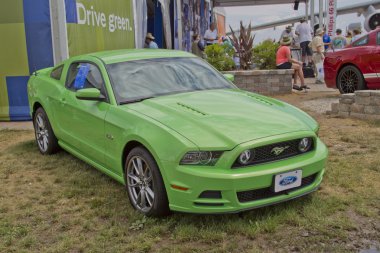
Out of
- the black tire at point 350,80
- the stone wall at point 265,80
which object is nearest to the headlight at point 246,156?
the black tire at point 350,80

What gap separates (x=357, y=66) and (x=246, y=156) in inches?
276

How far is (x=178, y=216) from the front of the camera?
3.93 metres

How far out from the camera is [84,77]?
520 cm

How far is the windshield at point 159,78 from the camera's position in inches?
181

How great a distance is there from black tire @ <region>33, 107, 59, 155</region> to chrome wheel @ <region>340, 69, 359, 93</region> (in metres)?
6.59

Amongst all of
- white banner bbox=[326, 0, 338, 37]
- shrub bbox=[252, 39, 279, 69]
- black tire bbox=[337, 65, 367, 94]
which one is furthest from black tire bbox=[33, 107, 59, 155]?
white banner bbox=[326, 0, 338, 37]

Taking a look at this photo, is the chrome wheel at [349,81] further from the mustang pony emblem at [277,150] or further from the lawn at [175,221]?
the mustang pony emblem at [277,150]

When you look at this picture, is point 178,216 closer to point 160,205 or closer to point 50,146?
point 160,205

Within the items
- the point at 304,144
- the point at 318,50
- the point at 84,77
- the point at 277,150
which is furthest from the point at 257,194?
the point at 318,50

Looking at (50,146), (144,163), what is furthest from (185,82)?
(50,146)

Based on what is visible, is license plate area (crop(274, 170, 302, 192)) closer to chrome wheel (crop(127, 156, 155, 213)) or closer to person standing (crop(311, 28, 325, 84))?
chrome wheel (crop(127, 156, 155, 213))

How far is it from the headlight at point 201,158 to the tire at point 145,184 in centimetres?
32

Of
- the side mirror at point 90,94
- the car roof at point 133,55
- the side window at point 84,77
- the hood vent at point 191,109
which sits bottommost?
the hood vent at point 191,109

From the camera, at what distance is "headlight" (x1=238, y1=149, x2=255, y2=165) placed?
3.52 metres
